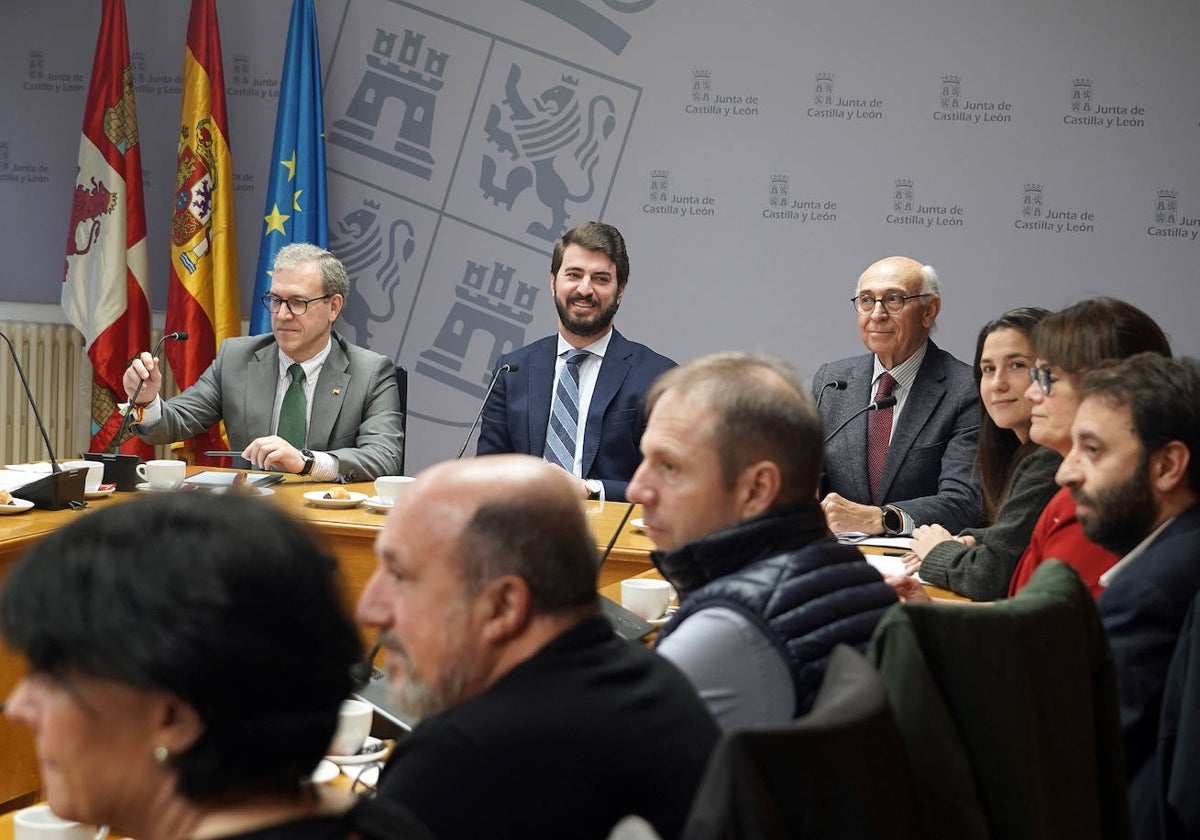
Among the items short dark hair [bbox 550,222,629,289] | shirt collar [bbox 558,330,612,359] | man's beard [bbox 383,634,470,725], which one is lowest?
man's beard [bbox 383,634,470,725]

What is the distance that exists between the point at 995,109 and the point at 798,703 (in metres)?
4.54

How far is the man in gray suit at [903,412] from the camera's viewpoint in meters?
3.94

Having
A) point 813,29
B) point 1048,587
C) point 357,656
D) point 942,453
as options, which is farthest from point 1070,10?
point 357,656

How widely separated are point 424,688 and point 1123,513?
1280 millimetres

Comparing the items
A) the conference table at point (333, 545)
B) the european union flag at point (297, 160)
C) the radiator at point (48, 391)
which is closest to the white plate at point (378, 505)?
the conference table at point (333, 545)

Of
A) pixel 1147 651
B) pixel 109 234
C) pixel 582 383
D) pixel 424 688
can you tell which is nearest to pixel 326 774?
pixel 424 688

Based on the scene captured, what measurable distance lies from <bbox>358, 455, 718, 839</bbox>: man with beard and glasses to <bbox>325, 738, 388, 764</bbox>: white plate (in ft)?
1.11

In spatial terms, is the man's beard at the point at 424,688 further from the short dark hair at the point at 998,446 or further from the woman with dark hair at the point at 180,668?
the short dark hair at the point at 998,446

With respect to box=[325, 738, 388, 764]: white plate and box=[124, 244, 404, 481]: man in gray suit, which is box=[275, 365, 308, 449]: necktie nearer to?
box=[124, 244, 404, 481]: man in gray suit

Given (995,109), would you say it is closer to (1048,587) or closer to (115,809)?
(1048,587)

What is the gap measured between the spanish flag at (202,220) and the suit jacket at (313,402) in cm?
138

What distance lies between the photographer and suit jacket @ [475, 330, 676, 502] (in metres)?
4.47

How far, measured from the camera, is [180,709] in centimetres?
104

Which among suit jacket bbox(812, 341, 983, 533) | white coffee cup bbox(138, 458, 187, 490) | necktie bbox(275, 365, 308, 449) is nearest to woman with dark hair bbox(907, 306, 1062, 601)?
suit jacket bbox(812, 341, 983, 533)
